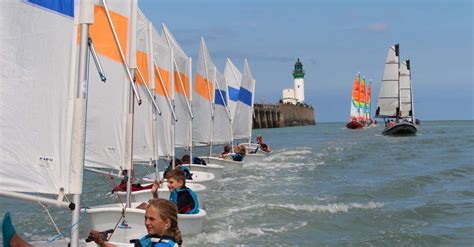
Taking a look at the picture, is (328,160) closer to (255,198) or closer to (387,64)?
(255,198)

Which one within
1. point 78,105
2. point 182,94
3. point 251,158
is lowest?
point 251,158

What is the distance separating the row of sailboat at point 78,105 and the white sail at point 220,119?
329 inches

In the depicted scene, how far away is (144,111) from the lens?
13.1 metres

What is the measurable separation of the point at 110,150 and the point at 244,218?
3738 millimetres

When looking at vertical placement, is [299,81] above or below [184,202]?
above

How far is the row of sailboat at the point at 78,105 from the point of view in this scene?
17.8 feet

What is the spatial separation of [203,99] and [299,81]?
90475mm

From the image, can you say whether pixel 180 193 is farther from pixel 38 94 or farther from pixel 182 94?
pixel 182 94

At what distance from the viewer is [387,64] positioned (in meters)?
57.4

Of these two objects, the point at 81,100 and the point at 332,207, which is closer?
the point at 81,100

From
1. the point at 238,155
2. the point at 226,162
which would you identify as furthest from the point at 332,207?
the point at 238,155

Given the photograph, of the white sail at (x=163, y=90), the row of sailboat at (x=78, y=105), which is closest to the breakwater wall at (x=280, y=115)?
the white sail at (x=163, y=90)

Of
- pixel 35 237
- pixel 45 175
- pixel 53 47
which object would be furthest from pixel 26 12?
pixel 35 237

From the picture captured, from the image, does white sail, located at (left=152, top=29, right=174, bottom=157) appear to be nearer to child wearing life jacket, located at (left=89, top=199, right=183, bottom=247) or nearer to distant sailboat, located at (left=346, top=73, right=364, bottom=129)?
child wearing life jacket, located at (left=89, top=199, right=183, bottom=247)
